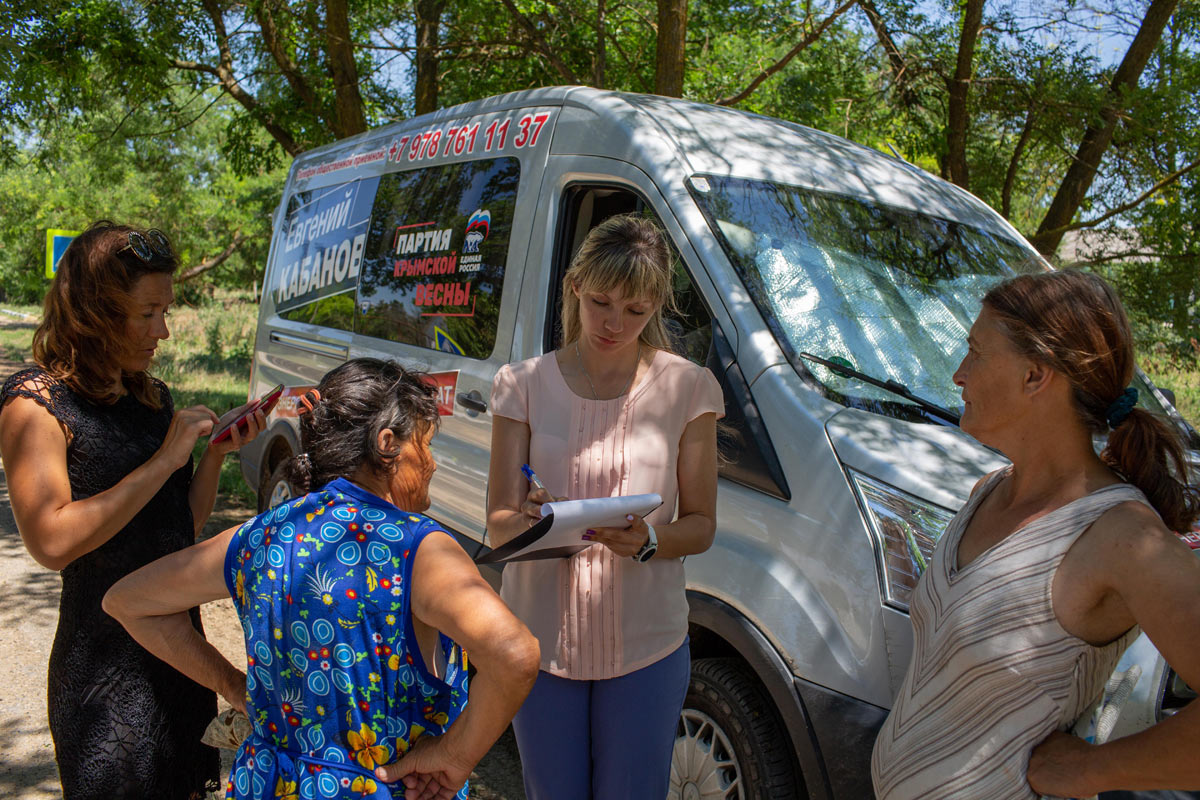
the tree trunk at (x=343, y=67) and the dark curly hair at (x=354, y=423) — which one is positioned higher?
the tree trunk at (x=343, y=67)

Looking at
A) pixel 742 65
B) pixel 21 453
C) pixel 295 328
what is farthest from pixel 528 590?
pixel 742 65

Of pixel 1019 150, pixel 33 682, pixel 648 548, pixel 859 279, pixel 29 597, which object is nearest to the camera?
pixel 648 548

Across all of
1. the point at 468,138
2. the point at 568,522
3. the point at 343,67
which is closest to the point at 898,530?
the point at 568,522

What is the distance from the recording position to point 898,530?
255 centimetres

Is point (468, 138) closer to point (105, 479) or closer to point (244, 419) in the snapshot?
point (244, 419)

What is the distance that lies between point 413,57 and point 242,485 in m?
5.30

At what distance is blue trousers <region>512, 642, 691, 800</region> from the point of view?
2.39 metres

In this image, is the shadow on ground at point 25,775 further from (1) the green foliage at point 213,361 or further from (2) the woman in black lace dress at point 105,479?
(1) the green foliage at point 213,361

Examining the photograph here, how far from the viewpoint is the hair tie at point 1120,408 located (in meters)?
1.81

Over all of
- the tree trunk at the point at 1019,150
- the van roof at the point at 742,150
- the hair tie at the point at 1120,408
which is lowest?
the hair tie at the point at 1120,408

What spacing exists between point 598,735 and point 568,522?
0.67m

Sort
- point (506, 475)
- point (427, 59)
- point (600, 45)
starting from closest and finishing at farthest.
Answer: point (506, 475) → point (600, 45) → point (427, 59)

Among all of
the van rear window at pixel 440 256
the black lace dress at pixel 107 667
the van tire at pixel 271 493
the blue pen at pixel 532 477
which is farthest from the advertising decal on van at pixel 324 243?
the blue pen at pixel 532 477

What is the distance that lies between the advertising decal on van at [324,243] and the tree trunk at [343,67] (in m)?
3.63
